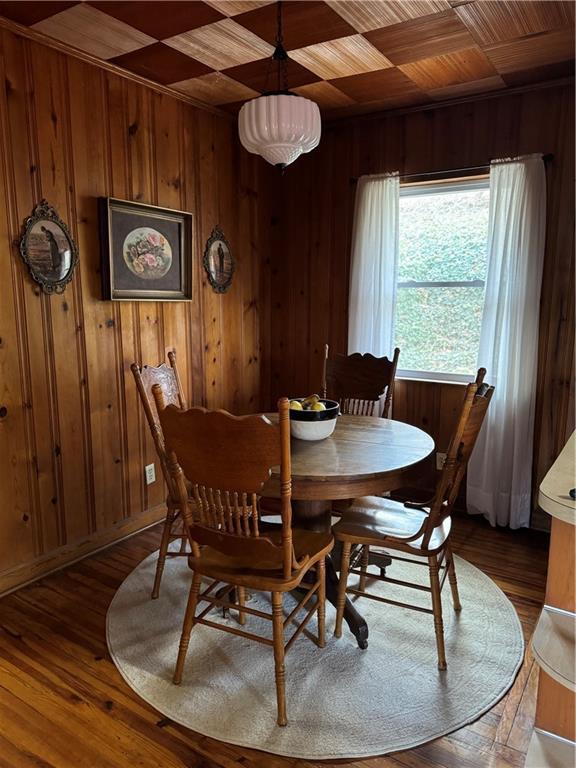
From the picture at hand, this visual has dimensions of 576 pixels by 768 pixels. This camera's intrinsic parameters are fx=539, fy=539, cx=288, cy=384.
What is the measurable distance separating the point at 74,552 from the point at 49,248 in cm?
158

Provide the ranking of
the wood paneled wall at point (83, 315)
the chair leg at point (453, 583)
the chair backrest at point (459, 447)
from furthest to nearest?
1. the wood paneled wall at point (83, 315)
2. the chair leg at point (453, 583)
3. the chair backrest at point (459, 447)

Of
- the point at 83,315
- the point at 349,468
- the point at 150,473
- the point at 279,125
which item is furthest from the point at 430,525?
the point at 83,315

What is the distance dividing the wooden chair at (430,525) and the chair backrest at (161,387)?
0.82 m

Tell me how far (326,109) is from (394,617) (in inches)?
120

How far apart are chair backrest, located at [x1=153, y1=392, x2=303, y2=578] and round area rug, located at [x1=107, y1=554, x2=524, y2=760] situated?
0.50m

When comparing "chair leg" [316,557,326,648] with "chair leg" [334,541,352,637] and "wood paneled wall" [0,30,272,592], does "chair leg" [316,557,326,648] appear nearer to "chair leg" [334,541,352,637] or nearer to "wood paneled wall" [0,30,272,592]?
"chair leg" [334,541,352,637]

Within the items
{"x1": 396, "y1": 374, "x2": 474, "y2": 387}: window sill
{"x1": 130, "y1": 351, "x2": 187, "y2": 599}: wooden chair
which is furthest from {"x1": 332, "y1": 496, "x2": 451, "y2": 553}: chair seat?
{"x1": 396, "y1": 374, "x2": 474, "y2": 387}: window sill

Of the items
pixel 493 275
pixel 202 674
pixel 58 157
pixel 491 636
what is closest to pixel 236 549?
pixel 202 674

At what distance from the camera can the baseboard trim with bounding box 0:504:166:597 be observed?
260 cm

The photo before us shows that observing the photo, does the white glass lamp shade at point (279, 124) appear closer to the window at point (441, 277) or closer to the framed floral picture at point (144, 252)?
the framed floral picture at point (144, 252)

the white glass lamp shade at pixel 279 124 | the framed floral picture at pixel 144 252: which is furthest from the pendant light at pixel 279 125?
the framed floral picture at pixel 144 252

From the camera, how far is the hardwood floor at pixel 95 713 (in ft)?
5.46

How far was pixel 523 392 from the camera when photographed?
10.4 ft

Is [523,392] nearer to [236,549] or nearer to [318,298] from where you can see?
[318,298]
